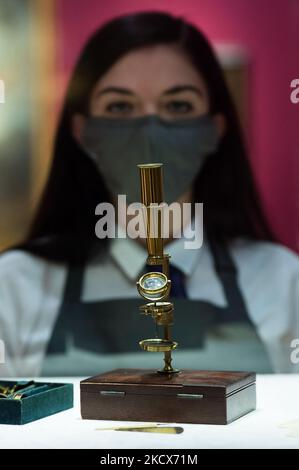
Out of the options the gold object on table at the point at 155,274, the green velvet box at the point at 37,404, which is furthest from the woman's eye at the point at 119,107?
the green velvet box at the point at 37,404

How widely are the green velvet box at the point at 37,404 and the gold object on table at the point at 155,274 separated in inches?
11.8

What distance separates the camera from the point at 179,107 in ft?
12.0

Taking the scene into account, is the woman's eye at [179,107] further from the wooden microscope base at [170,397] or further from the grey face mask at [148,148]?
the wooden microscope base at [170,397]

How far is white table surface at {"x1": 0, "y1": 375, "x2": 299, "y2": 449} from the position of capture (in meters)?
2.35

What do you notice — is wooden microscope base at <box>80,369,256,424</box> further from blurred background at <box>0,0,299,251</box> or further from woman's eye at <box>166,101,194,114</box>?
woman's eye at <box>166,101,194,114</box>

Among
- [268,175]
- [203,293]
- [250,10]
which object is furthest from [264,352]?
[250,10]

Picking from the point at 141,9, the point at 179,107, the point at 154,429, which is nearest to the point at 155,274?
the point at 154,429

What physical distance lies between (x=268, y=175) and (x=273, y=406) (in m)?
1.13

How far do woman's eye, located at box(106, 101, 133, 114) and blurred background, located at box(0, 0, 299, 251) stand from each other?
0.65ft

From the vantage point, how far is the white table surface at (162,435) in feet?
7.70

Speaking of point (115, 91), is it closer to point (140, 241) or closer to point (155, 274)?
point (140, 241)

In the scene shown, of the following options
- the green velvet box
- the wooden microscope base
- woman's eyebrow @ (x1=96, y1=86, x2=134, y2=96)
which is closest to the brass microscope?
the wooden microscope base

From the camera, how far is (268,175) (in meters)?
3.68

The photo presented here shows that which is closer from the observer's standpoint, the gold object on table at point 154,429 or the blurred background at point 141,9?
the gold object on table at point 154,429
